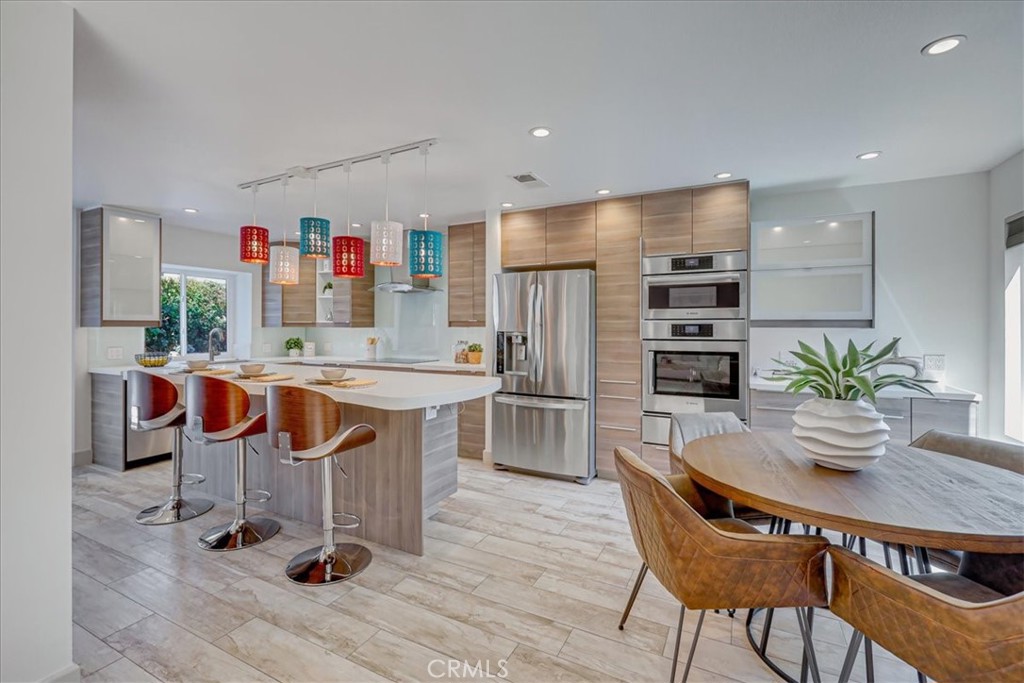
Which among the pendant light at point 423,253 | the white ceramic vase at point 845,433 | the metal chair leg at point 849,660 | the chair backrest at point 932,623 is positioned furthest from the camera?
the pendant light at point 423,253

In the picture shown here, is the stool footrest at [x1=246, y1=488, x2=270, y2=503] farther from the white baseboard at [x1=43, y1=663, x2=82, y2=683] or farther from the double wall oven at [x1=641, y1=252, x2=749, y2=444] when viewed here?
the double wall oven at [x1=641, y1=252, x2=749, y2=444]

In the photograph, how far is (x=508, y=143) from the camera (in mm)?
2682

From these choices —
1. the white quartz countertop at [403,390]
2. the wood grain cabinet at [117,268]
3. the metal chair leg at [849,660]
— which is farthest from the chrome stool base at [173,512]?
the metal chair leg at [849,660]

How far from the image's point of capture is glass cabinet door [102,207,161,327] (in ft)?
13.3

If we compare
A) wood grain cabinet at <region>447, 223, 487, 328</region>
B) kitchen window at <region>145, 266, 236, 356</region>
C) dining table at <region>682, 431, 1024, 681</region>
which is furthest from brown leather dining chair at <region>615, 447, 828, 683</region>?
kitchen window at <region>145, 266, 236, 356</region>

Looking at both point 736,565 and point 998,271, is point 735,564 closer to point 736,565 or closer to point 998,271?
point 736,565

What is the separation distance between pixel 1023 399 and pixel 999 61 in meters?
2.17

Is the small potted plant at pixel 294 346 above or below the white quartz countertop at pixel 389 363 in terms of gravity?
above

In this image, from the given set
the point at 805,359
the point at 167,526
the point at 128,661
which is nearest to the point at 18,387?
the point at 128,661

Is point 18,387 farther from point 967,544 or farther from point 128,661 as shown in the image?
point 967,544

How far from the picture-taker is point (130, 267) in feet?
13.8

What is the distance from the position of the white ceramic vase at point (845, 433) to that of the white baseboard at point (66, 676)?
271cm

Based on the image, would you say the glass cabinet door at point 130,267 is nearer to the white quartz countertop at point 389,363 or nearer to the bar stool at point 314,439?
the white quartz countertop at point 389,363

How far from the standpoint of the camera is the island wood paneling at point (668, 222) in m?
3.54
